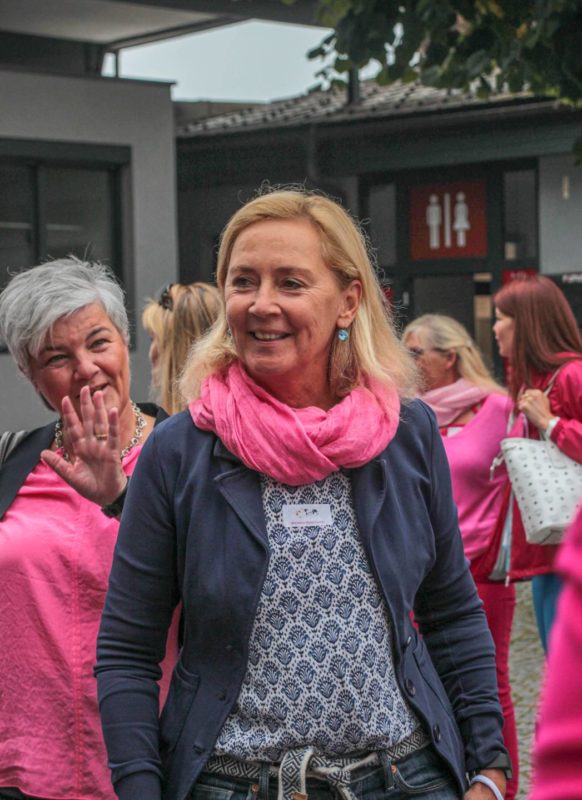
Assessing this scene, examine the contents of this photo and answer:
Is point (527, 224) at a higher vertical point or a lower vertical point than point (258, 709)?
higher

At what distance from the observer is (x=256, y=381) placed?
2684 mm

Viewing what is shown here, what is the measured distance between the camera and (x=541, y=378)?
19.9 ft

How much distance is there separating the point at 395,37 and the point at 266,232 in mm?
6953

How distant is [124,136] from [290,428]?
1566cm

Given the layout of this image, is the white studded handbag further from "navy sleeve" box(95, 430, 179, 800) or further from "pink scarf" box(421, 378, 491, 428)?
"navy sleeve" box(95, 430, 179, 800)

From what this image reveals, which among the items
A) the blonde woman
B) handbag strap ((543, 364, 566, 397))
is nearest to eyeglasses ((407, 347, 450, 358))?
handbag strap ((543, 364, 566, 397))

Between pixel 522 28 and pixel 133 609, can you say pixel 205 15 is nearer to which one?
pixel 522 28

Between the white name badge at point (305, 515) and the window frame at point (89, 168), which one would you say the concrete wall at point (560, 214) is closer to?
the window frame at point (89, 168)

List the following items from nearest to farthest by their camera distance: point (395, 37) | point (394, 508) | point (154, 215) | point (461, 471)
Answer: point (394, 508)
point (461, 471)
point (395, 37)
point (154, 215)

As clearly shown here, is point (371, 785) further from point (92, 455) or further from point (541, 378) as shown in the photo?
point (541, 378)

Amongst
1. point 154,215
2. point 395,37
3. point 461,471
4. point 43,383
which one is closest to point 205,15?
point 154,215

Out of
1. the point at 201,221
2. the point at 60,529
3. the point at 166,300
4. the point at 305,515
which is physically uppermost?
the point at 201,221

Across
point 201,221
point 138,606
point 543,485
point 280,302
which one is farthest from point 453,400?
point 201,221

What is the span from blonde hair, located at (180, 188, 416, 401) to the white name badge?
302 millimetres
